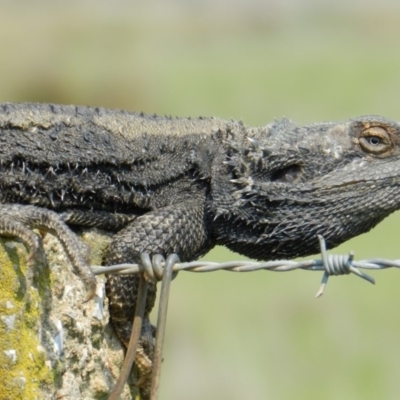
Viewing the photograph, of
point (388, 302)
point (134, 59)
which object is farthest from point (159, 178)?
point (134, 59)

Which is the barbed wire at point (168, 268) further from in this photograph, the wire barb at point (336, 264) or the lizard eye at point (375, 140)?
the lizard eye at point (375, 140)

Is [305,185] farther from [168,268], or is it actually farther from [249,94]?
[249,94]

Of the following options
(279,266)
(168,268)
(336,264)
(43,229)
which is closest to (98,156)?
(43,229)

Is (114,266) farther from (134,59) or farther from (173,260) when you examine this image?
(134,59)

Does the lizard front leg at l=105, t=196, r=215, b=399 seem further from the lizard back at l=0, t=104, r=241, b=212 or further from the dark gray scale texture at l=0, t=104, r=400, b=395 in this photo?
the lizard back at l=0, t=104, r=241, b=212

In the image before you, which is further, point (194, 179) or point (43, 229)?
point (194, 179)

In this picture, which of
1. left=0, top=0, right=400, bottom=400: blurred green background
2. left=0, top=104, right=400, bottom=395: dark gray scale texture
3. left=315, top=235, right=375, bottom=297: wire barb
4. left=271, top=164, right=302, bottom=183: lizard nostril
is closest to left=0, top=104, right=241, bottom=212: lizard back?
left=0, top=104, right=400, bottom=395: dark gray scale texture
